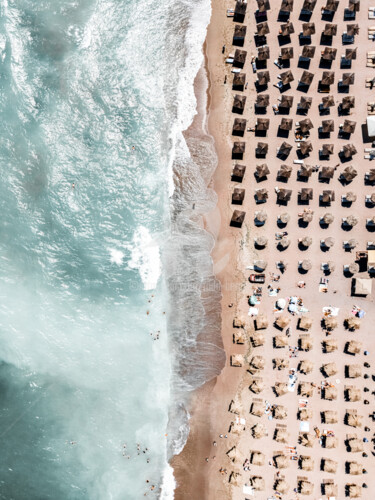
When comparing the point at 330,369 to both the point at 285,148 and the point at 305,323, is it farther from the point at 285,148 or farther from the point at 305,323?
the point at 285,148

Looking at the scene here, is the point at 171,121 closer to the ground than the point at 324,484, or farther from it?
farther from it

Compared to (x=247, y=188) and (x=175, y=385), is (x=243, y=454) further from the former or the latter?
(x=247, y=188)

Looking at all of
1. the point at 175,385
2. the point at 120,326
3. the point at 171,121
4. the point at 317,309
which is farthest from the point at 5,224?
the point at 317,309

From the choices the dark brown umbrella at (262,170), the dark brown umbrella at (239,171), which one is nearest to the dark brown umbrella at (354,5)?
the dark brown umbrella at (262,170)

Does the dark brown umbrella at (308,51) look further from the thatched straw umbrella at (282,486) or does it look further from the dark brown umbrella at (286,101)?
the thatched straw umbrella at (282,486)

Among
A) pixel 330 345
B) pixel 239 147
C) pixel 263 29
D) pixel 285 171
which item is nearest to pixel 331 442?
pixel 330 345

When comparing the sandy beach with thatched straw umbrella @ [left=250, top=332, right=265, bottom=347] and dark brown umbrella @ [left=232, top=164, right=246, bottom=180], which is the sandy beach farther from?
dark brown umbrella @ [left=232, top=164, right=246, bottom=180]
